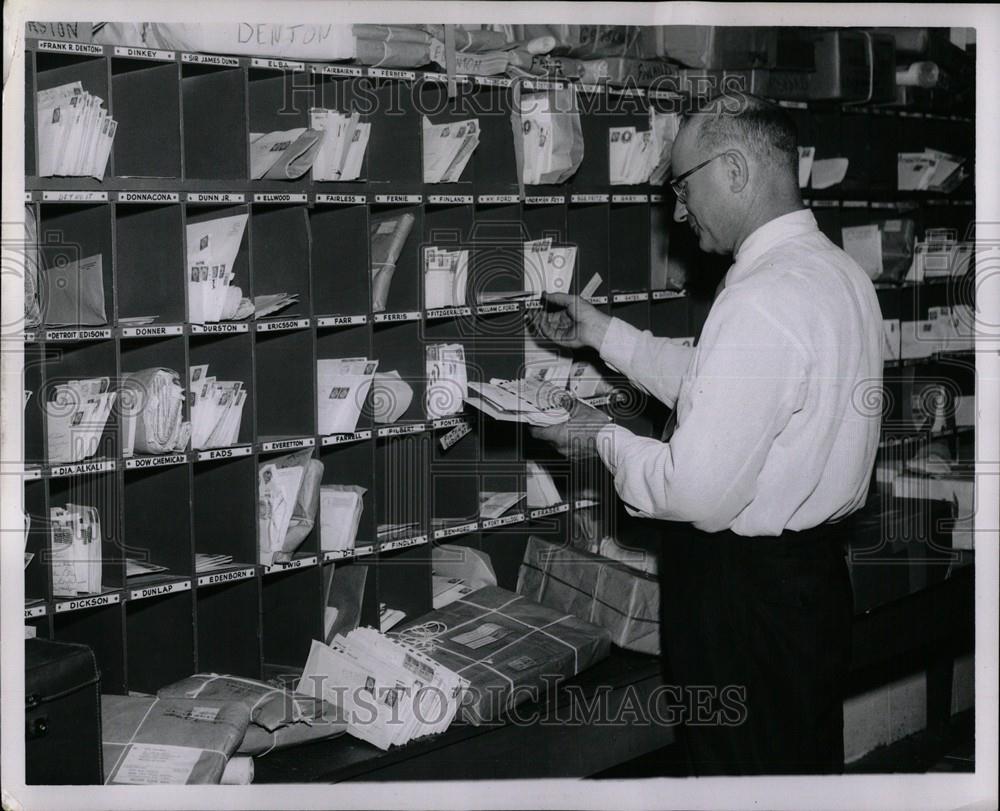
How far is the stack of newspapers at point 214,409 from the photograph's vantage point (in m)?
3.44

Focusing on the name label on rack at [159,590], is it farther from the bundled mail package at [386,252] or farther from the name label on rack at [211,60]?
the name label on rack at [211,60]

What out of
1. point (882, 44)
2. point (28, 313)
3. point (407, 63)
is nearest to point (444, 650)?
point (28, 313)

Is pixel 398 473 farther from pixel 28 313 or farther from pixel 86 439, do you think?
pixel 28 313

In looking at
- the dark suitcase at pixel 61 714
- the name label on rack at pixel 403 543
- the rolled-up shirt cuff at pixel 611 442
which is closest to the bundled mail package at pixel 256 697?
the dark suitcase at pixel 61 714


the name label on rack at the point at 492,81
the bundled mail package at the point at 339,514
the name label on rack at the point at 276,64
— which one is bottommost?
the bundled mail package at the point at 339,514

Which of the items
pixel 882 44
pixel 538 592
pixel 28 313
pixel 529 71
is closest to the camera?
pixel 28 313

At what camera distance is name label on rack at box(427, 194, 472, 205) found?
12.6 feet

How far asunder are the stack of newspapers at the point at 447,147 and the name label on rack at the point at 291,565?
1412mm

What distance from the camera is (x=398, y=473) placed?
3.93 m

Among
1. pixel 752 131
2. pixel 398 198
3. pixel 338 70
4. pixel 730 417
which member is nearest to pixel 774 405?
pixel 730 417

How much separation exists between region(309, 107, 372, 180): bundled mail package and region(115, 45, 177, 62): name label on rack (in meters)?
0.50

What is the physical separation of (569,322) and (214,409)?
4.46 ft

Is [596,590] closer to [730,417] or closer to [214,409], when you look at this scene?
[730,417]

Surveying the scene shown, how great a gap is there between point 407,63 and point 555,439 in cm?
141
